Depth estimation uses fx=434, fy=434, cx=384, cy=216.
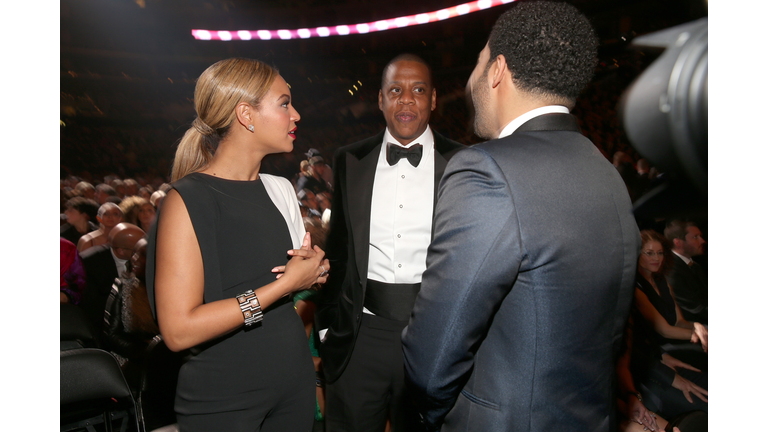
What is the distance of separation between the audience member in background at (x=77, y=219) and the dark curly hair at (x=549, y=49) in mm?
4892

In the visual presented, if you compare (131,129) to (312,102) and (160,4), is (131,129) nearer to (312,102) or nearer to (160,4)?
(160,4)

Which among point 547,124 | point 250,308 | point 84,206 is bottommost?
point 250,308

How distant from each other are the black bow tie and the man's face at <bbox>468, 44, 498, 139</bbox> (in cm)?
83

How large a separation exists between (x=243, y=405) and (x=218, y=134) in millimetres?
821

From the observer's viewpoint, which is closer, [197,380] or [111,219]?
[197,380]

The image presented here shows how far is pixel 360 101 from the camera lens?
1225 cm

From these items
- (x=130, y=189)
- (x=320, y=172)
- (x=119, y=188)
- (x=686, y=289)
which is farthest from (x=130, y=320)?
(x=119, y=188)

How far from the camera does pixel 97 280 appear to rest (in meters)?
3.37

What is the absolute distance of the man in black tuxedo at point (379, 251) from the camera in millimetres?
1854

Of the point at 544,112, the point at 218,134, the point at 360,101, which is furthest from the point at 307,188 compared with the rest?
the point at 360,101

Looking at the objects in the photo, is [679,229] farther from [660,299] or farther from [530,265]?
[530,265]

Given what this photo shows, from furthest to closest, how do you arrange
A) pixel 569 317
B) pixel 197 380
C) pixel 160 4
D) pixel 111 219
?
pixel 160 4 → pixel 111 219 → pixel 197 380 → pixel 569 317

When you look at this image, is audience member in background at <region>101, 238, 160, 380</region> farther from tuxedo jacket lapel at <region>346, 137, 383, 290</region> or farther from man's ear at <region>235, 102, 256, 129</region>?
man's ear at <region>235, 102, 256, 129</region>

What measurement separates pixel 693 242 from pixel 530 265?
2971mm
